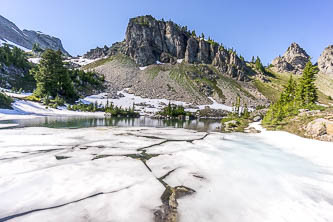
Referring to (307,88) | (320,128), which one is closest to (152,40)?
(307,88)

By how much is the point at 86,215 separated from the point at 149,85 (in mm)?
102348

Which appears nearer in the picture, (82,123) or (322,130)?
(322,130)

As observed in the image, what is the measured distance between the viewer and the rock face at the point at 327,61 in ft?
514

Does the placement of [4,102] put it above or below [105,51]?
below

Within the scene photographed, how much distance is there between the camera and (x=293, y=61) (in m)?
179

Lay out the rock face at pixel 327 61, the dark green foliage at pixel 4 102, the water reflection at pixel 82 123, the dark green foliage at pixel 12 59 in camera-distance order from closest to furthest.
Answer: the water reflection at pixel 82 123 < the dark green foliage at pixel 4 102 < the dark green foliage at pixel 12 59 < the rock face at pixel 327 61

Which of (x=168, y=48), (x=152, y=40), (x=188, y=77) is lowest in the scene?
(x=188, y=77)

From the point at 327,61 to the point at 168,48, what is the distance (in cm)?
16915

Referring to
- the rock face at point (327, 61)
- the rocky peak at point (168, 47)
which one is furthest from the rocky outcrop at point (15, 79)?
the rock face at point (327, 61)

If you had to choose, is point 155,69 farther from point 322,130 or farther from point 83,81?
point 322,130

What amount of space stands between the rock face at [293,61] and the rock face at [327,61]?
13156 mm

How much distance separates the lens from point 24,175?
5027 millimetres

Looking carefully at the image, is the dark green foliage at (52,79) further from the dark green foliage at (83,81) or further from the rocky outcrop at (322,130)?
the rocky outcrop at (322,130)

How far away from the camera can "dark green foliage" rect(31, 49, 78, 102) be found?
51537 millimetres
